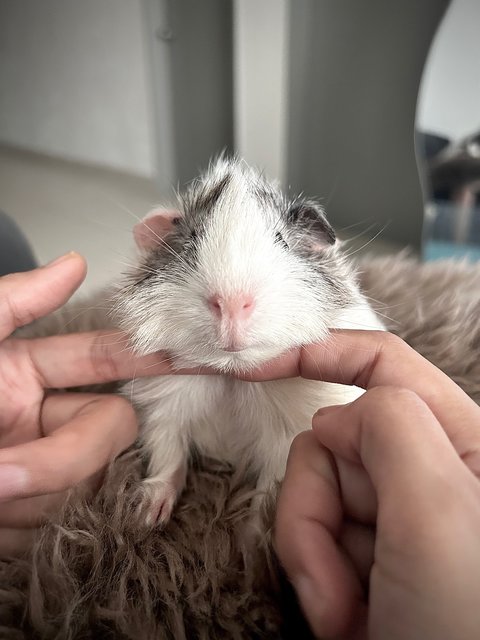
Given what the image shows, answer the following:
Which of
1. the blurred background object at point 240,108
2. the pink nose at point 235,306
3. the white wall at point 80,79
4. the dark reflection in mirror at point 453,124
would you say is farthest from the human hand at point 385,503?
the white wall at point 80,79

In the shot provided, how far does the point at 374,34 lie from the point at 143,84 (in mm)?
1297

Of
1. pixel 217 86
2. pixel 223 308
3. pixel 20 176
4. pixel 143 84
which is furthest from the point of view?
pixel 20 176

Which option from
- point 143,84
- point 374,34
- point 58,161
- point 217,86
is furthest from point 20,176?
point 374,34

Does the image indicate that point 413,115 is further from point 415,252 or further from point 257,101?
point 257,101

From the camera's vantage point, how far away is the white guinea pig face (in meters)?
0.58

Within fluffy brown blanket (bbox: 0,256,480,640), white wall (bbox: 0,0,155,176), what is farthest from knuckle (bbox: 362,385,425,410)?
white wall (bbox: 0,0,155,176)

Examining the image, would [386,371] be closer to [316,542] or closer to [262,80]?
[316,542]

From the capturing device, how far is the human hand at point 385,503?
14.6 inches

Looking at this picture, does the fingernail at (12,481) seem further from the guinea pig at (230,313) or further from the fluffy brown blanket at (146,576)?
the guinea pig at (230,313)

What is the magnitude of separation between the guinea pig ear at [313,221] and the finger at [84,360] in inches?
10.6

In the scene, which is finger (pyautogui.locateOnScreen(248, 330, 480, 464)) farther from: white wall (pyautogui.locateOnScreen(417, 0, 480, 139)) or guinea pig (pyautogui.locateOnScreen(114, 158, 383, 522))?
white wall (pyautogui.locateOnScreen(417, 0, 480, 139))

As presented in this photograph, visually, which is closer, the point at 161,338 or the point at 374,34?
the point at 161,338

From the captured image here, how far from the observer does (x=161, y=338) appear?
66cm

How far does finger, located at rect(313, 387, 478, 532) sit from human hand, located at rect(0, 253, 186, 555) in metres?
0.34
